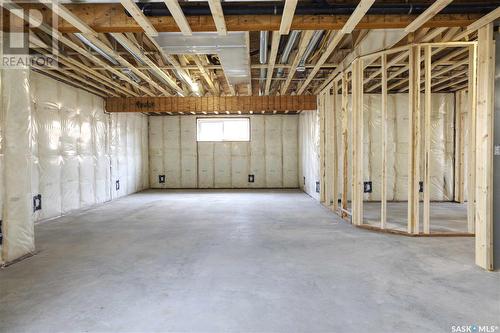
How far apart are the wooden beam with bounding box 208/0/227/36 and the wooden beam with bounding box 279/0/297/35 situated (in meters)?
0.62

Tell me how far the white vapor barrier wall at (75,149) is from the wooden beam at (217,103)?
67cm

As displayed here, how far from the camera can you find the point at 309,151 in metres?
8.88

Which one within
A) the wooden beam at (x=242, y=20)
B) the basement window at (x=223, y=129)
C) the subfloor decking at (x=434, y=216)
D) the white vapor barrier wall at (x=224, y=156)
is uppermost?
the wooden beam at (x=242, y=20)

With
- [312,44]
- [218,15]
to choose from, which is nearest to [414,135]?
[312,44]

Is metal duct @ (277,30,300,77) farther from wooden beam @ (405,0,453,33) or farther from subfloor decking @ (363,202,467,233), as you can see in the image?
subfloor decking @ (363,202,467,233)

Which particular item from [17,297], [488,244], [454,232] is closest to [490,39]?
[488,244]

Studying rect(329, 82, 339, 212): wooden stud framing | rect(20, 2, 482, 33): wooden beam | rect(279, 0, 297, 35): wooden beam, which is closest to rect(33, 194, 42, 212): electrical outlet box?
rect(20, 2, 482, 33): wooden beam

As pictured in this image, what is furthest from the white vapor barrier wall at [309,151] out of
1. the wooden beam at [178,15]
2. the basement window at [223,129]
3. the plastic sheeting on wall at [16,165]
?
the plastic sheeting on wall at [16,165]

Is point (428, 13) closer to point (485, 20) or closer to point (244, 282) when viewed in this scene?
point (485, 20)

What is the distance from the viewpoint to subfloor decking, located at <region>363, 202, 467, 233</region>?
4.76 metres

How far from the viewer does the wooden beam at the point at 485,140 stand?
3006mm

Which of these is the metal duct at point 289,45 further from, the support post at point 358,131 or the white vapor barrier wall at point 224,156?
the white vapor barrier wall at point 224,156

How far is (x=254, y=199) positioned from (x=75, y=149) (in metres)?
4.54

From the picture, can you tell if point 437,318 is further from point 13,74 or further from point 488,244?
point 13,74
